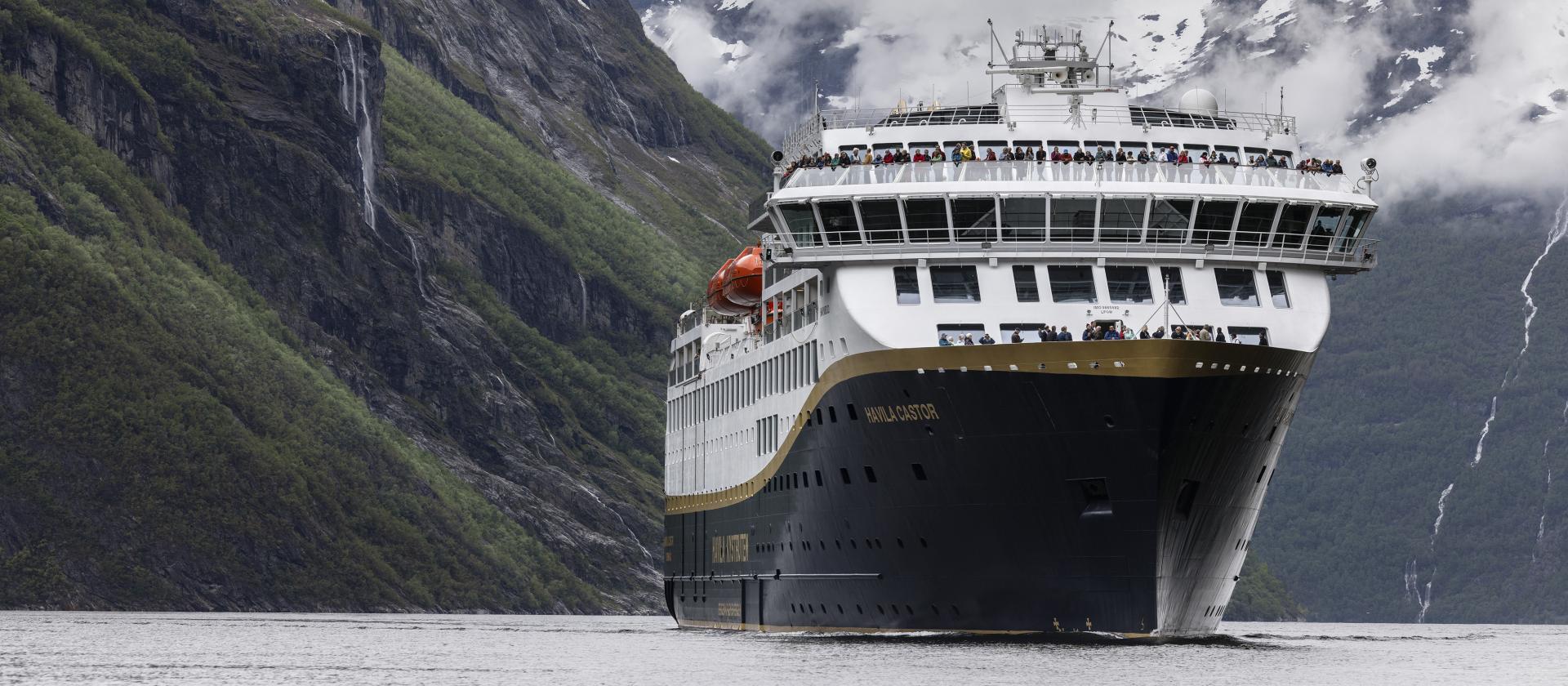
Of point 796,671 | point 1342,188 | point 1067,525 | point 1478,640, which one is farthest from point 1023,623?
point 1478,640

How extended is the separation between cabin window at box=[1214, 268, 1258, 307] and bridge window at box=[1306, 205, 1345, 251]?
8.67 ft

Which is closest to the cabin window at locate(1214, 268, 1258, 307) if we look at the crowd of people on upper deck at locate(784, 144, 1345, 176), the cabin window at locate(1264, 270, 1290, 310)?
the cabin window at locate(1264, 270, 1290, 310)

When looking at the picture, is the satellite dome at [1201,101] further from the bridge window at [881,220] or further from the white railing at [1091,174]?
the bridge window at [881,220]

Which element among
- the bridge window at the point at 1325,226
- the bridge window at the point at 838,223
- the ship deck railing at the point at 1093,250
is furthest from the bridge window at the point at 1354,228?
the bridge window at the point at 838,223

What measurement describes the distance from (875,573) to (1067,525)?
843 centimetres

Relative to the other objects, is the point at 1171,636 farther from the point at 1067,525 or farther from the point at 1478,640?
the point at 1478,640

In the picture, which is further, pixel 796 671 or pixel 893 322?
pixel 893 322

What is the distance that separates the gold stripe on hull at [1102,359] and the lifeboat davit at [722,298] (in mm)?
27029

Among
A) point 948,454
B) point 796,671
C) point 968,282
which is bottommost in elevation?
point 796,671

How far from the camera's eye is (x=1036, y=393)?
72.6 metres

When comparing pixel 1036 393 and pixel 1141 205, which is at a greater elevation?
pixel 1141 205

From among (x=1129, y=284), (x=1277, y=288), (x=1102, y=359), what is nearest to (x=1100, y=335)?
(x=1102, y=359)

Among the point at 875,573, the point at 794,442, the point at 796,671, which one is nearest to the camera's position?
the point at 796,671

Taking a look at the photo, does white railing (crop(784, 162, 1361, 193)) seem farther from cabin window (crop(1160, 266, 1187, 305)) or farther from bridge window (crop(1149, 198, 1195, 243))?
cabin window (crop(1160, 266, 1187, 305))
